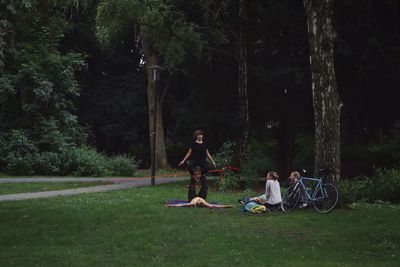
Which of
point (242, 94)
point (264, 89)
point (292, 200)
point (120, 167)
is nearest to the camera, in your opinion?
point (292, 200)

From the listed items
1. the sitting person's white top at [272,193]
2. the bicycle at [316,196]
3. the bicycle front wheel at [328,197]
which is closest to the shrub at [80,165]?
the sitting person's white top at [272,193]

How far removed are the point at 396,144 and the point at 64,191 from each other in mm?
12919

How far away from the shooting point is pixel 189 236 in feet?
35.3

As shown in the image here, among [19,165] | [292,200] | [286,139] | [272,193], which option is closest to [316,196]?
[292,200]

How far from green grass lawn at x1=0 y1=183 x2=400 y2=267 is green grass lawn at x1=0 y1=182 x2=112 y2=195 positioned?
540cm

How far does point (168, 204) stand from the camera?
631 inches

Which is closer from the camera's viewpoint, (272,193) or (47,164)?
(272,193)

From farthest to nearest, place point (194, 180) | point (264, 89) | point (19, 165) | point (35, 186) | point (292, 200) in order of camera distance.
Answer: point (19, 165), point (264, 89), point (35, 186), point (194, 180), point (292, 200)

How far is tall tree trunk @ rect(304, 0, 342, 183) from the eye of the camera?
47.4 feet

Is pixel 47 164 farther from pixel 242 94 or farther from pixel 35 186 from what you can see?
pixel 242 94

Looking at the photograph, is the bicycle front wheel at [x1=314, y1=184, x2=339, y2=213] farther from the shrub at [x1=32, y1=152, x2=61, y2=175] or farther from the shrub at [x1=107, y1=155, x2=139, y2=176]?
the shrub at [x1=107, y1=155, x2=139, y2=176]

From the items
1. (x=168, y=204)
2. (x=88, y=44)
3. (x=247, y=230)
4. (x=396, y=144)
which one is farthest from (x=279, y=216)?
(x=88, y=44)

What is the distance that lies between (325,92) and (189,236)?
18.5ft

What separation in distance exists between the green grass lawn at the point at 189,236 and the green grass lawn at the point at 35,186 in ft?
17.7
